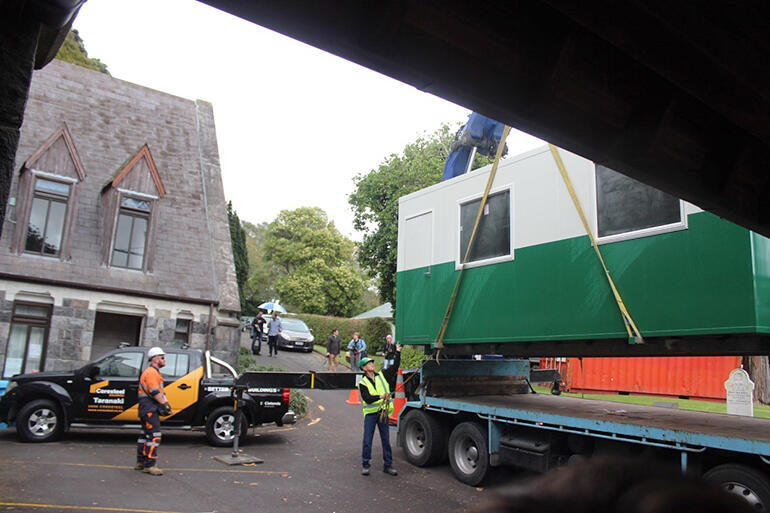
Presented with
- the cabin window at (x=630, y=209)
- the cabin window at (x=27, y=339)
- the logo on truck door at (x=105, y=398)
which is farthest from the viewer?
the cabin window at (x=27, y=339)

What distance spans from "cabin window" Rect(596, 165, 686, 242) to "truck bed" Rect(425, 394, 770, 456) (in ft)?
7.45

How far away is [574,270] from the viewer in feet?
25.2

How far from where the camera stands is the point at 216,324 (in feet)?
57.4

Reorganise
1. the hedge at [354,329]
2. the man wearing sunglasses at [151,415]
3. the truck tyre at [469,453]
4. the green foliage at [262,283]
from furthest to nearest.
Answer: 1. the green foliage at [262,283]
2. the hedge at [354,329]
3. the man wearing sunglasses at [151,415]
4. the truck tyre at [469,453]

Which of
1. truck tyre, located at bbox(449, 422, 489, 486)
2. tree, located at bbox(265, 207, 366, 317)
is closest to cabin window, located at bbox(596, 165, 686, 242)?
truck tyre, located at bbox(449, 422, 489, 486)

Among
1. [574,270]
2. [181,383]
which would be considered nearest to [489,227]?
[574,270]

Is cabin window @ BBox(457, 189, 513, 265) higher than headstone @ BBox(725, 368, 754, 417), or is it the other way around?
cabin window @ BBox(457, 189, 513, 265)

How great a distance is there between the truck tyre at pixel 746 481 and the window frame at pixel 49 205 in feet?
53.2

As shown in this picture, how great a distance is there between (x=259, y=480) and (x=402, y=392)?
306 cm

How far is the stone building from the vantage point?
50.6 feet

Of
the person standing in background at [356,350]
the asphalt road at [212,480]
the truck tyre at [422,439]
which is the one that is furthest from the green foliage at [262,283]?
the truck tyre at [422,439]

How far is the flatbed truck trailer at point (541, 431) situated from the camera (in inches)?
230

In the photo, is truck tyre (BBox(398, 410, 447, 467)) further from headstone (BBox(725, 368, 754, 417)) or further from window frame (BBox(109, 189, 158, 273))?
window frame (BBox(109, 189, 158, 273))

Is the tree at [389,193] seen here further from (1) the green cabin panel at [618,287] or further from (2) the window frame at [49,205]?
(1) the green cabin panel at [618,287]
